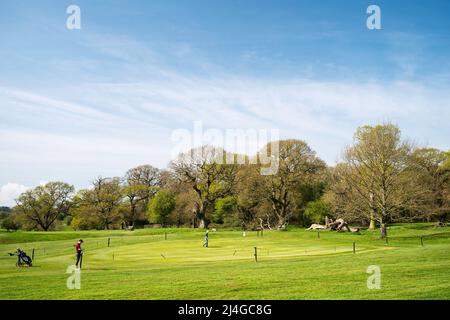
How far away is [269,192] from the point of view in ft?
226

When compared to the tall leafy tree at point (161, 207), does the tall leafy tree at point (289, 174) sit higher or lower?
higher

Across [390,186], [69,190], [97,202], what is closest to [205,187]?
[97,202]

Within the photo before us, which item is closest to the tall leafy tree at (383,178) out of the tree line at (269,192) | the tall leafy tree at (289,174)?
the tree line at (269,192)

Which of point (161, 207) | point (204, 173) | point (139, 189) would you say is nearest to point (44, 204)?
point (139, 189)

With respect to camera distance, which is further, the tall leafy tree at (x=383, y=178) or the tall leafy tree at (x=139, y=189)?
the tall leafy tree at (x=139, y=189)

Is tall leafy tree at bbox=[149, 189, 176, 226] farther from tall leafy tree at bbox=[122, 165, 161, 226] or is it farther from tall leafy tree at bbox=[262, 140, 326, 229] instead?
tall leafy tree at bbox=[262, 140, 326, 229]

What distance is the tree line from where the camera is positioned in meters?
49.2

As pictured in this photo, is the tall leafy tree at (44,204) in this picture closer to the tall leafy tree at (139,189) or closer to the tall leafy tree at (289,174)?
the tall leafy tree at (139,189)

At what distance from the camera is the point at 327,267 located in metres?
22.2

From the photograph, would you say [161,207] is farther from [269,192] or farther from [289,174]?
[289,174]

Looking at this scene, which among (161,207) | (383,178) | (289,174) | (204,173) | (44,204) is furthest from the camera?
(44,204)

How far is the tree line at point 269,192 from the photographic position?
49219 millimetres
